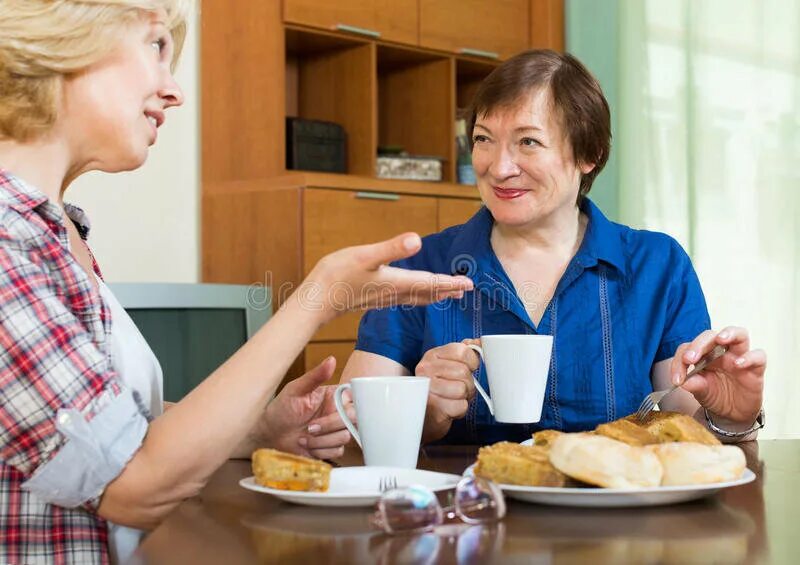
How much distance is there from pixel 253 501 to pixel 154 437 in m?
0.12

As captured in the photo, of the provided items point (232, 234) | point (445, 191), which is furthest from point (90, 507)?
point (445, 191)

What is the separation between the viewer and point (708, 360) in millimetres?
1395

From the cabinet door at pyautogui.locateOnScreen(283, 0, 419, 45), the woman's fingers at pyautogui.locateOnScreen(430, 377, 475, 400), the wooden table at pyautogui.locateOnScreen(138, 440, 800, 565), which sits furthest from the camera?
the cabinet door at pyautogui.locateOnScreen(283, 0, 419, 45)

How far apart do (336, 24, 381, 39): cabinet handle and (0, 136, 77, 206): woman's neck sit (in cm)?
217

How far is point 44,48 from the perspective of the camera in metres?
1.11

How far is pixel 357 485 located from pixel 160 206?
7.59 ft

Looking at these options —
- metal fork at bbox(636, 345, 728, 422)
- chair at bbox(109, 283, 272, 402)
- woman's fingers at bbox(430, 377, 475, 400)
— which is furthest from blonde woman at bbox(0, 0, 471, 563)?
chair at bbox(109, 283, 272, 402)

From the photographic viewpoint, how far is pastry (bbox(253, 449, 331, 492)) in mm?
976

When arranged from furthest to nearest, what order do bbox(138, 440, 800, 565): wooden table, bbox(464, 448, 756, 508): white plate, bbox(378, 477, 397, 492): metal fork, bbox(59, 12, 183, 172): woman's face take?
bbox(59, 12, 183, 172): woman's face < bbox(378, 477, 397, 492): metal fork < bbox(464, 448, 756, 508): white plate < bbox(138, 440, 800, 565): wooden table

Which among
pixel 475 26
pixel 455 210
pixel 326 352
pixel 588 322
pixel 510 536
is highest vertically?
pixel 475 26

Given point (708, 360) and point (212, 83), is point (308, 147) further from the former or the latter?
point (708, 360)

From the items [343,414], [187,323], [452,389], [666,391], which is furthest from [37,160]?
[187,323]

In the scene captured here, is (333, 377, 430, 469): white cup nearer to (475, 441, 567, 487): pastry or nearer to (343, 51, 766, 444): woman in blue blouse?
(475, 441, 567, 487): pastry

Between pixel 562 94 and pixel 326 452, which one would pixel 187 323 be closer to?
pixel 562 94
